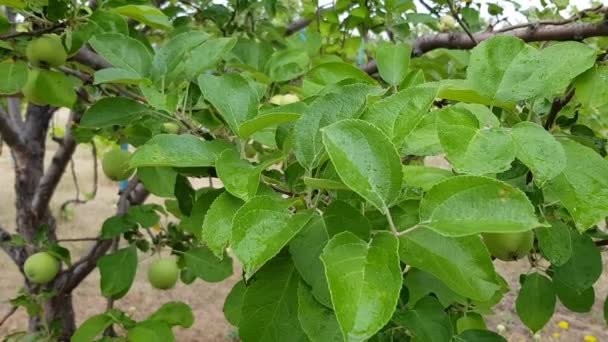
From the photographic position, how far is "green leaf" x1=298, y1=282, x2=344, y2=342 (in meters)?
0.53

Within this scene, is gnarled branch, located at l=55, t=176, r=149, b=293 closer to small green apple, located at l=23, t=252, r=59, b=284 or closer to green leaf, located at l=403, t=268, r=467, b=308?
small green apple, located at l=23, t=252, r=59, b=284

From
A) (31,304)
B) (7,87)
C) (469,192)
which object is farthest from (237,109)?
(31,304)

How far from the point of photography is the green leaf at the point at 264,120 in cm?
53

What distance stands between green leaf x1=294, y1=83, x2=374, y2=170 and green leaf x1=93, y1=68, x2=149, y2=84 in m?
0.28

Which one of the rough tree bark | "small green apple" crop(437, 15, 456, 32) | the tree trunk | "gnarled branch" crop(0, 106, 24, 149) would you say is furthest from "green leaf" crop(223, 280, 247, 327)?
"gnarled branch" crop(0, 106, 24, 149)

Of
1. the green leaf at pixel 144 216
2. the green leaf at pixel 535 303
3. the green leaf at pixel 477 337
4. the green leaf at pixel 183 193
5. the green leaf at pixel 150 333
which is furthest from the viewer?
the green leaf at pixel 144 216

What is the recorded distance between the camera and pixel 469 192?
423 millimetres

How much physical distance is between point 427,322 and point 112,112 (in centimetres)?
49

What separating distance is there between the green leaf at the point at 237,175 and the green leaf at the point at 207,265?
2.58ft

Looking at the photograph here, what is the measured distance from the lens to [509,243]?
29.9 inches

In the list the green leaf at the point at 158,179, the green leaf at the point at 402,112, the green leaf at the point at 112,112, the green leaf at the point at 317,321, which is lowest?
the green leaf at the point at 158,179

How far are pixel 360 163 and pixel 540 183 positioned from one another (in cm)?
15

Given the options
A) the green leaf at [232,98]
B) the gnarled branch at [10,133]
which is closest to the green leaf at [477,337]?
the green leaf at [232,98]

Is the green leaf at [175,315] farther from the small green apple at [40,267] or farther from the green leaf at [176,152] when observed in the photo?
the green leaf at [176,152]
